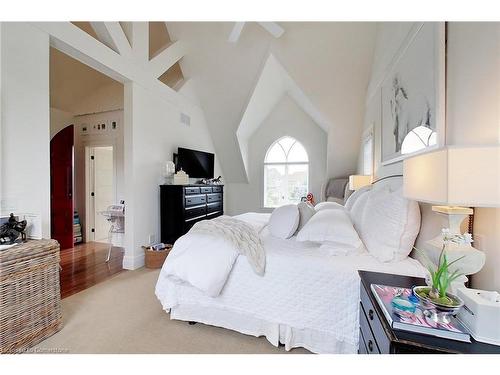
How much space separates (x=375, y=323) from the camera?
3.19 feet

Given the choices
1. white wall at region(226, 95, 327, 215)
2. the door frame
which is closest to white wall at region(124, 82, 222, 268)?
the door frame

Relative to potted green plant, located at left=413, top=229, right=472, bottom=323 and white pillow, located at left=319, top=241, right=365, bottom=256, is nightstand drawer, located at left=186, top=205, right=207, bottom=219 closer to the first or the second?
white pillow, located at left=319, top=241, right=365, bottom=256

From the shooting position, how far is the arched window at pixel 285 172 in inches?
222

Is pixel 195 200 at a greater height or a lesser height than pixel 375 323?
greater

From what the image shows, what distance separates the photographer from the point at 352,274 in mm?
1419

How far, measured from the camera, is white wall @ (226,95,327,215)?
17.8 feet

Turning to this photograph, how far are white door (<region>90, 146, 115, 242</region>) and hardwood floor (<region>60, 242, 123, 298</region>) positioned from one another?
356mm

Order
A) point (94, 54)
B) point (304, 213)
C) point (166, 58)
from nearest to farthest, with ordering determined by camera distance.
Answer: point (304, 213) → point (94, 54) → point (166, 58)

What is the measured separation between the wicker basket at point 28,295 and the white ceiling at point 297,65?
11.5 ft

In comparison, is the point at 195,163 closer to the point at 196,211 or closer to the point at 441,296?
the point at 196,211

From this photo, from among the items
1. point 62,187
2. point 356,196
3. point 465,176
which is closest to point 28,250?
point 465,176

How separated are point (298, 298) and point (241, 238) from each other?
0.57 m

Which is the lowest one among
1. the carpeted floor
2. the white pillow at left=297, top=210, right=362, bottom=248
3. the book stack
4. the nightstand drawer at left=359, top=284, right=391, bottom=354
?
the carpeted floor
